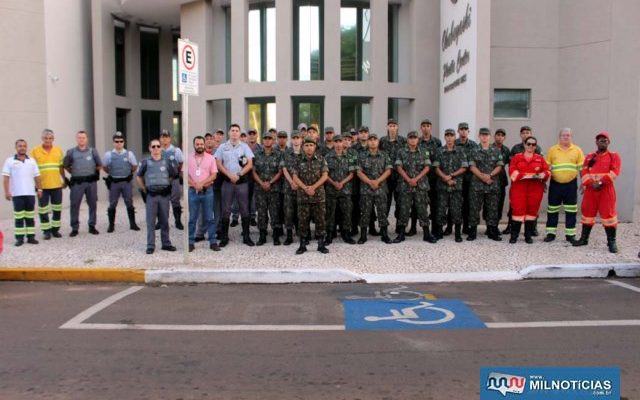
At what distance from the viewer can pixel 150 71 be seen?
72.1 ft

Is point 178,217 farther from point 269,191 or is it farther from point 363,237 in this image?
point 363,237

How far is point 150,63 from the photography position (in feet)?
71.9

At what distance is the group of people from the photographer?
381 inches

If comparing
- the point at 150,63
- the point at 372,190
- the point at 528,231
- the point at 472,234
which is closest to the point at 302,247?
the point at 372,190

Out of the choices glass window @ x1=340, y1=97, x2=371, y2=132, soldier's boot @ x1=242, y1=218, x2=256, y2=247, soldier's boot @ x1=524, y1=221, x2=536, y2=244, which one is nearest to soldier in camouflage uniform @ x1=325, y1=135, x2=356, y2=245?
soldier's boot @ x1=242, y1=218, x2=256, y2=247

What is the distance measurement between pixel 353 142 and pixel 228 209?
2.73 m

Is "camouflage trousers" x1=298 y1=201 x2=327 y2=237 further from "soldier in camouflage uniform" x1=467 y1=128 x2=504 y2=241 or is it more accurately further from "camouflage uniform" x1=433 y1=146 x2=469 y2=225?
"soldier in camouflage uniform" x1=467 y1=128 x2=504 y2=241

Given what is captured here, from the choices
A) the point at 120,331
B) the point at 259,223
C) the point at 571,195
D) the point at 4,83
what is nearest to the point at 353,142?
the point at 259,223

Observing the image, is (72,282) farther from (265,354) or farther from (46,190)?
(265,354)

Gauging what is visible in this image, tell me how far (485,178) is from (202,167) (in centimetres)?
481

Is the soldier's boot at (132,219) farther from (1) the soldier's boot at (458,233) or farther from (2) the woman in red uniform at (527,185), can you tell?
(2) the woman in red uniform at (527,185)

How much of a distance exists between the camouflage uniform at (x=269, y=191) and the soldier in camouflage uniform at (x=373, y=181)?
57.1 inches

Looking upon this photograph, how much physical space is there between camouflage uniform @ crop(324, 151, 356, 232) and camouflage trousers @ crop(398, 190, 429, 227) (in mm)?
928

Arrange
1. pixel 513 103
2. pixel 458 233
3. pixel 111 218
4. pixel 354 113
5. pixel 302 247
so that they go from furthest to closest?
1. pixel 354 113
2. pixel 513 103
3. pixel 111 218
4. pixel 458 233
5. pixel 302 247
